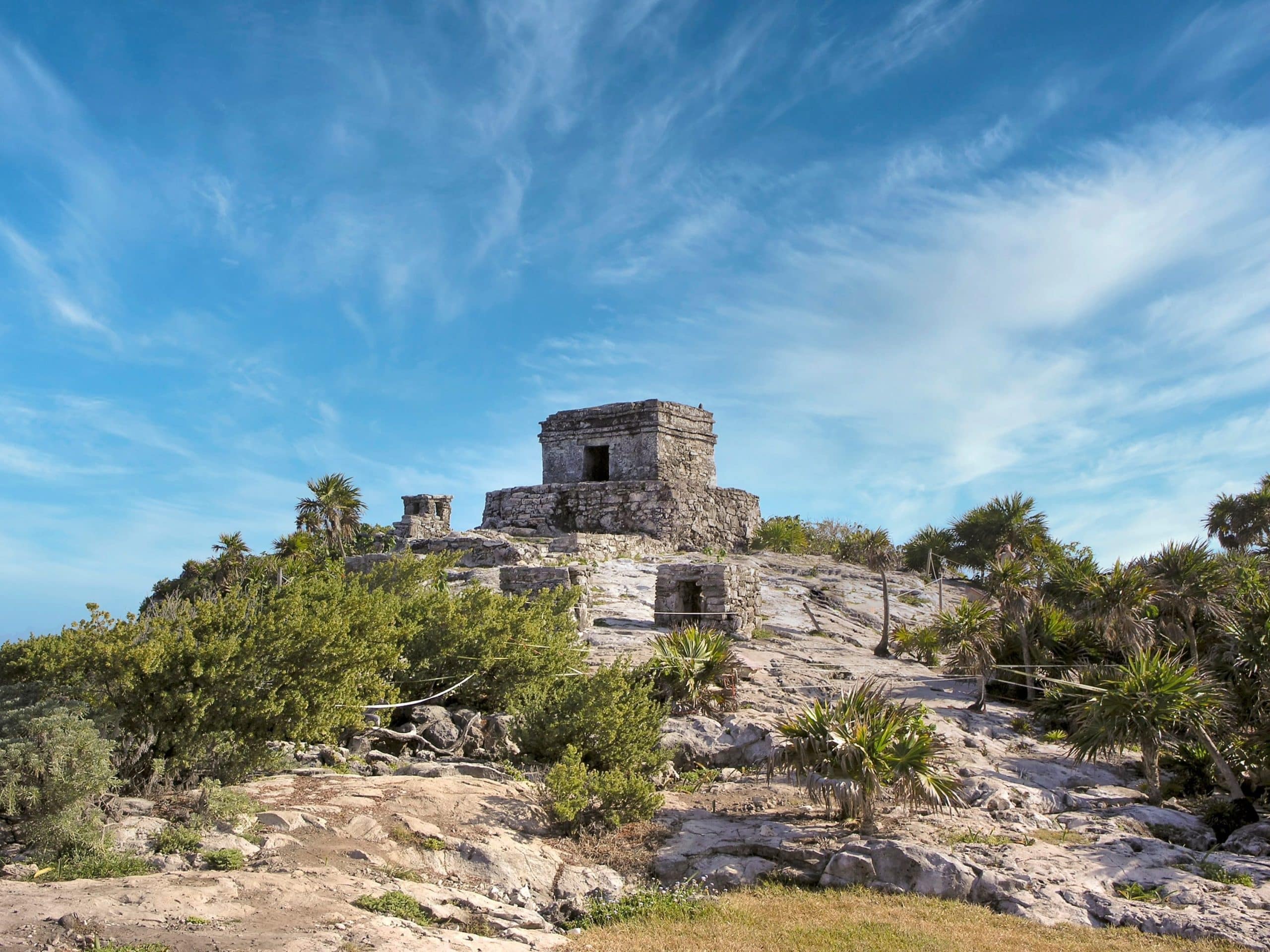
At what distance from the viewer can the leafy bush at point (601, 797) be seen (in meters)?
8.45

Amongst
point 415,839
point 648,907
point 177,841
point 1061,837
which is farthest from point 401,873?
point 1061,837

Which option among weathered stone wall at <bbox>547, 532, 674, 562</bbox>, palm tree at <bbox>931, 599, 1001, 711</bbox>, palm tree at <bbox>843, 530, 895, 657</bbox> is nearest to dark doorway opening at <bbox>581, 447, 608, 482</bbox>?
weathered stone wall at <bbox>547, 532, 674, 562</bbox>

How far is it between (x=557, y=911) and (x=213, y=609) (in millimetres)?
4122

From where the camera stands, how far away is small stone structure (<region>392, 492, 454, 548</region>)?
77.5 ft

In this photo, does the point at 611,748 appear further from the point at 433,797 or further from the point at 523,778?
the point at 433,797

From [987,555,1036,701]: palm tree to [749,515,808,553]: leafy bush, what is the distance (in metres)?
12.4

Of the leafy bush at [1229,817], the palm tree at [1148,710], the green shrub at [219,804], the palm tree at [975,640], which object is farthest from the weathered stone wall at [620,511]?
the green shrub at [219,804]

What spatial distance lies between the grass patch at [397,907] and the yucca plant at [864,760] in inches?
172

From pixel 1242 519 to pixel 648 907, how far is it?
101ft

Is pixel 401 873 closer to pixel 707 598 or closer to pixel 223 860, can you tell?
pixel 223 860

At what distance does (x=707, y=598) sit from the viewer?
17.0 m

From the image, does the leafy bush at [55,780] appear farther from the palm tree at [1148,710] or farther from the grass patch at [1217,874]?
the palm tree at [1148,710]

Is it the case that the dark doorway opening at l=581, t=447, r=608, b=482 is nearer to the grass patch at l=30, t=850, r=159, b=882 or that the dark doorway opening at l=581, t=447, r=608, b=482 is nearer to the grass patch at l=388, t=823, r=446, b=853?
the grass patch at l=388, t=823, r=446, b=853

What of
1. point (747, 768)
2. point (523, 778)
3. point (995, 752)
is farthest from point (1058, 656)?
point (523, 778)
